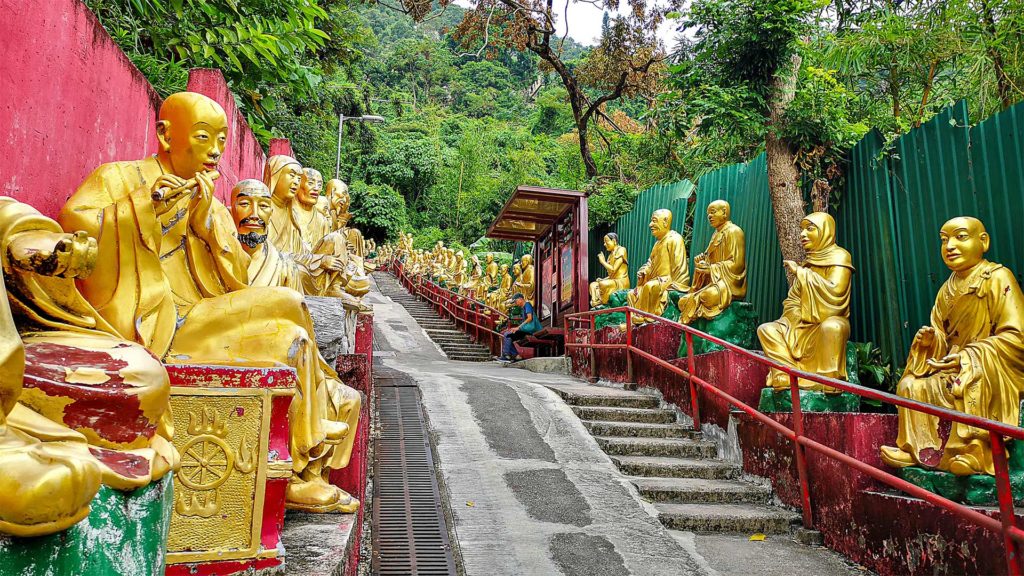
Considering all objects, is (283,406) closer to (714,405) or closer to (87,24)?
(87,24)

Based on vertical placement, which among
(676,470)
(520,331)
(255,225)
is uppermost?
(520,331)

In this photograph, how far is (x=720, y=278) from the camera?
855 centimetres

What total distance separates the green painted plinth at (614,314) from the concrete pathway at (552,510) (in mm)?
3561

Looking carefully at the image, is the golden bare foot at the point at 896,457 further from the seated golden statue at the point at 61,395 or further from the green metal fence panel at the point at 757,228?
the seated golden statue at the point at 61,395

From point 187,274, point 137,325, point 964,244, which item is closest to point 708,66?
point 964,244

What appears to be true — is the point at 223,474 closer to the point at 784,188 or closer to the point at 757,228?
the point at 784,188

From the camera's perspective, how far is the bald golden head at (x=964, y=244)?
4926 mm

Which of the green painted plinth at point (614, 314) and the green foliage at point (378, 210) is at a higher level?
the green foliage at point (378, 210)

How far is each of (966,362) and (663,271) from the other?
5.82m

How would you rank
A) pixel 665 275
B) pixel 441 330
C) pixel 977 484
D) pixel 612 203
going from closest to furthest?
pixel 977 484
pixel 665 275
pixel 612 203
pixel 441 330

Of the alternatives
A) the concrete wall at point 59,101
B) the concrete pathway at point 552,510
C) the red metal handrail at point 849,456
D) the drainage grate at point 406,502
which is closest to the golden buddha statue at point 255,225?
the concrete wall at point 59,101

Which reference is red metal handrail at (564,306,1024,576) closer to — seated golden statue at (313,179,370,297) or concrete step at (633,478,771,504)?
concrete step at (633,478,771,504)

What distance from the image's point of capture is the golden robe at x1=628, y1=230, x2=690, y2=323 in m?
10.1

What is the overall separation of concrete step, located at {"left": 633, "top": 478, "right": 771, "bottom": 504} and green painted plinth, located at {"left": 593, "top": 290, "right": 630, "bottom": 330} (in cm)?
526
